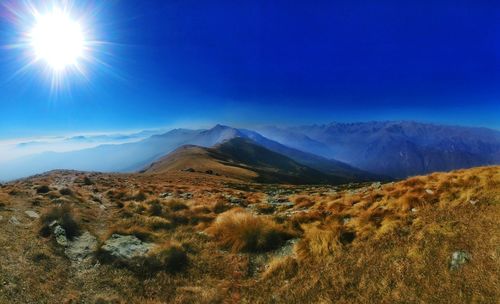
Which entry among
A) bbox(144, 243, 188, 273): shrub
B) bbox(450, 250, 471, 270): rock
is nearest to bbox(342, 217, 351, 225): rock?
bbox(450, 250, 471, 270): rock

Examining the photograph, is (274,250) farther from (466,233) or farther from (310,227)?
(466,233)

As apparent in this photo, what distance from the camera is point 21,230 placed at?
49.4 ft

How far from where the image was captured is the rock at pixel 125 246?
12.5m

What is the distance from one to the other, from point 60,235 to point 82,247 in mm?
1742

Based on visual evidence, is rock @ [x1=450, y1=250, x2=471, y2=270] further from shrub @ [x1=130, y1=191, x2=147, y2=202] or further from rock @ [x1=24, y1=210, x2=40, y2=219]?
shrub @ [x1=130, y1=191, x2=147, y2=202]

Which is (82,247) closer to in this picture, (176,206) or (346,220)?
(176,206)

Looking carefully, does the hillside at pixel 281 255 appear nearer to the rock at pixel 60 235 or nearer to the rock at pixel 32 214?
the rock at pixel 60 235

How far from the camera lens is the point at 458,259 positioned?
8.63 m

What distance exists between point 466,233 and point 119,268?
12065 mm

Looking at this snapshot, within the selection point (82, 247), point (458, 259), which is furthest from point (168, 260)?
point (458, 259)

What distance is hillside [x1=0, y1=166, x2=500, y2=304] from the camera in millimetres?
8516

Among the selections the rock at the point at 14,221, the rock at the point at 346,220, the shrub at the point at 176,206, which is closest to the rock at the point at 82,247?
the rock at the point at 14,221

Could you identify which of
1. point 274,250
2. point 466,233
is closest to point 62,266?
point 274,250

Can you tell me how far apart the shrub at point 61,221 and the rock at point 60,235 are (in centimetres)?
21
